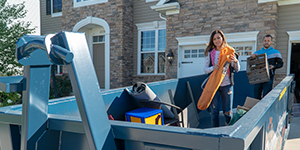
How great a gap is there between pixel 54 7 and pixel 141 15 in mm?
5628

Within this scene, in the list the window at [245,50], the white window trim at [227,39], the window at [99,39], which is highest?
the window at [99,39]

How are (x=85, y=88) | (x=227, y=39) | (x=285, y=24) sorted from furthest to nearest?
(x=227, y=39) < (x=285, y=24) < (x=85, y=88)

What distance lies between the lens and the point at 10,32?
6.90 meters

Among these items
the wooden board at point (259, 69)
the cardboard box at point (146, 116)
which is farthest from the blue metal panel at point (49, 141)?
the wooden board at point (259, 69)

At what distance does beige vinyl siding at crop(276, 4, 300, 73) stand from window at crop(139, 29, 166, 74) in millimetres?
4196

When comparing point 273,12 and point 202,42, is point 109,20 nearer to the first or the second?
point 202,42

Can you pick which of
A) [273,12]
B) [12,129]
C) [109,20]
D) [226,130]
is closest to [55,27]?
[109,20]

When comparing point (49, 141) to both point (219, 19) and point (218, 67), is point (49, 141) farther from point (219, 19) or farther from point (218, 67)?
point (219, 19)

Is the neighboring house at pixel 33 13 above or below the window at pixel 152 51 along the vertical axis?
above

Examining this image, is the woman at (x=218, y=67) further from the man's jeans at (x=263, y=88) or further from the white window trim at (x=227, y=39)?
the white window trim at (x=227, y=39)

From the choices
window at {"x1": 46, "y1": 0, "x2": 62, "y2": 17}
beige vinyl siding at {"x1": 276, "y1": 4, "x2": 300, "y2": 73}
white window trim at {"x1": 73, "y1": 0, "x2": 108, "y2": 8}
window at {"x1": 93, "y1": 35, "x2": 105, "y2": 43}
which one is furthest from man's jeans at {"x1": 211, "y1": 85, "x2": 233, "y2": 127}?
window at {"x1": 46, "y1": 0, "x2": 62, "y2": 17}

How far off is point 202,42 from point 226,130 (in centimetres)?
652

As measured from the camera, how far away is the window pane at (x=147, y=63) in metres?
9.20

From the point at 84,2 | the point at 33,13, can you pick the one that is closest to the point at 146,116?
the point at 33,13
